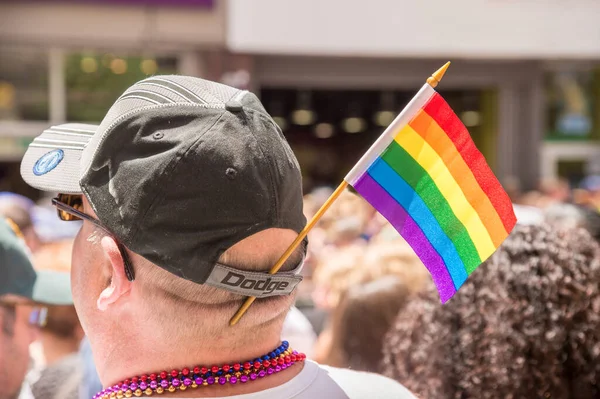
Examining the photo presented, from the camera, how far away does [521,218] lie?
2.80 m

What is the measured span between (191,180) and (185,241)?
106mm

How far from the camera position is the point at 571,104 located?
16297 mm

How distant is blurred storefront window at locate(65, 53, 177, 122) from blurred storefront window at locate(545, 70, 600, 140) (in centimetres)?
802

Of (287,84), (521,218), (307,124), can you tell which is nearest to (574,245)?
(521,218)

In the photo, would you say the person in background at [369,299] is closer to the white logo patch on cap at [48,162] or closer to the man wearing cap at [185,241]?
the man wearing cap at [185,241]

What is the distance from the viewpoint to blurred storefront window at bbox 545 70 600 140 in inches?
637

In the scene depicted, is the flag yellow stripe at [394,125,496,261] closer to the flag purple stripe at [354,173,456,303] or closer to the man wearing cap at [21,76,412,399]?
the flag purple stripe at [354,173,456,303]

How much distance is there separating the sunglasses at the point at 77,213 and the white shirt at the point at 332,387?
12.4 inches

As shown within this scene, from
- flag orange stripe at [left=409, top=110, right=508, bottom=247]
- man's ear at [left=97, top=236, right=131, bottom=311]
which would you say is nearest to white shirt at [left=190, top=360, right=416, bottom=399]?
man's ear at [left=97, top=236, right=131, bottom=311]

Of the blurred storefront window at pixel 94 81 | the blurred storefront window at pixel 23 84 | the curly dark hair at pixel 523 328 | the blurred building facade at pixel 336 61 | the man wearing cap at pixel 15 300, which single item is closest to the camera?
the curly dark hair at pixel 523 328

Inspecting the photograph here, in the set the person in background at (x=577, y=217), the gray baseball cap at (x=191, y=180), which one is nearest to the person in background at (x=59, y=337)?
the gray baseball cap at (x=191, y=180)

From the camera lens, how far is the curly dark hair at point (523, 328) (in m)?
2.13

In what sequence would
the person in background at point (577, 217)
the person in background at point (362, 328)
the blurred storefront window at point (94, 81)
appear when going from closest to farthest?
1. the person in background at point (362, 328)
2. the person in background at point (577, 217)
3. the blurred storefront window at point (94, 81)

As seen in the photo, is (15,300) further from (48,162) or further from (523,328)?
(523,328)
